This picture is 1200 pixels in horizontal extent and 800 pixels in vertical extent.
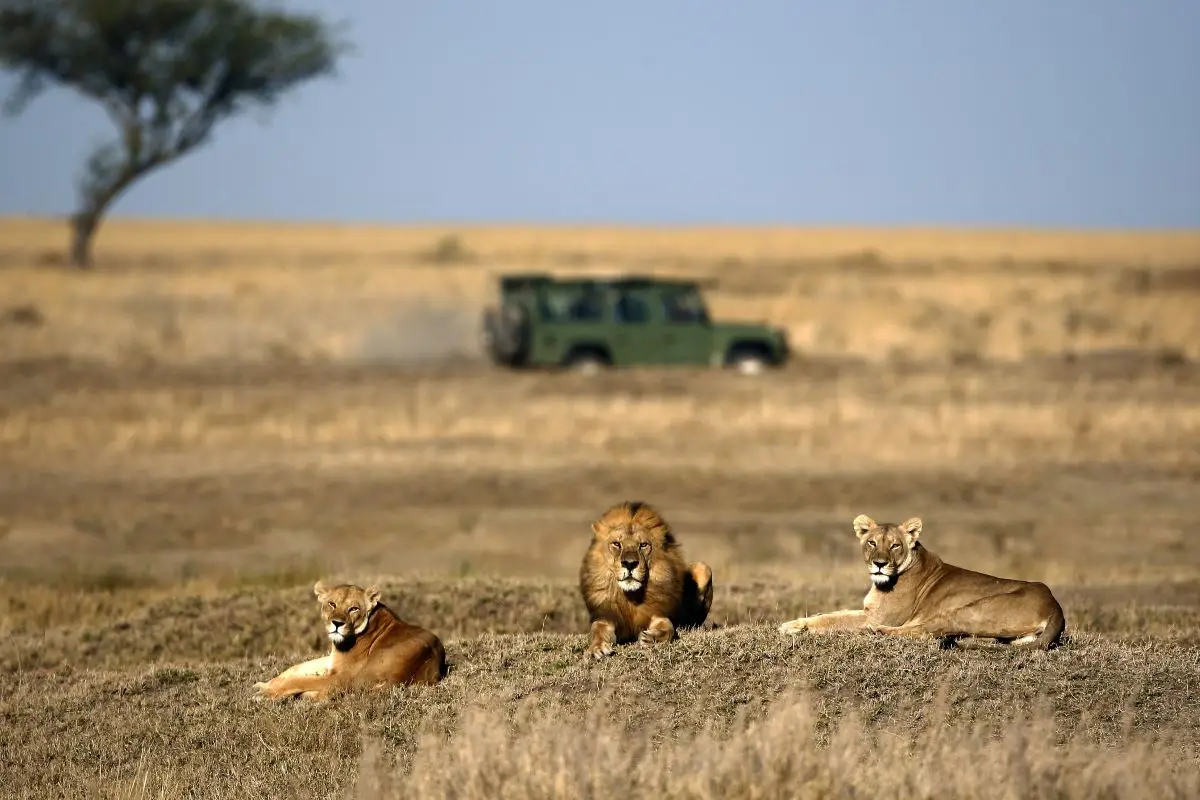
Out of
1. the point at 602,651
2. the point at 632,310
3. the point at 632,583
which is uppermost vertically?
the point at 632,310

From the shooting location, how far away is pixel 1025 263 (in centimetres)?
7431

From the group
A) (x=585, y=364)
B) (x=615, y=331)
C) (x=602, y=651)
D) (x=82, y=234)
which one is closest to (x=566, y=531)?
(x=602, y=651)

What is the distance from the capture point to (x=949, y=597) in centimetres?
1015

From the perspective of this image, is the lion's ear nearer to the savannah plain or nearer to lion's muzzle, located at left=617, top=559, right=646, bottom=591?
the savannah plain

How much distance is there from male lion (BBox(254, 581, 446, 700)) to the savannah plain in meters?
0.18

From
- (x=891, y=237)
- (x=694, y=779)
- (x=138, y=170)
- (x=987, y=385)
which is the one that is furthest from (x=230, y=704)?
(x=891, y=237)

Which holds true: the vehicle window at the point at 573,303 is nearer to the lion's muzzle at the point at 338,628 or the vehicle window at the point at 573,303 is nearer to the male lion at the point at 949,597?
the male lion at the point at 949,597

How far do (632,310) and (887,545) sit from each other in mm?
21459

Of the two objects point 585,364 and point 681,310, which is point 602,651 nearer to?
point 585,364

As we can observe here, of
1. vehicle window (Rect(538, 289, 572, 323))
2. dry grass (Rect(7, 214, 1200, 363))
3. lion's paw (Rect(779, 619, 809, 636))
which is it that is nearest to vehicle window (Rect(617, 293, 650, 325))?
vehicle window (Rect(538, 289, 572, 323))

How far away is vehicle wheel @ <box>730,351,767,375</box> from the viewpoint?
31.3m

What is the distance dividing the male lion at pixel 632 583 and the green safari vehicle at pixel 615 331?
67.0 feet

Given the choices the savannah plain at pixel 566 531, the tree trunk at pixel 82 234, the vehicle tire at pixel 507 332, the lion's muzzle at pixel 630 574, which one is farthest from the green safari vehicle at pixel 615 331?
the tree trunk at pixel 82 234

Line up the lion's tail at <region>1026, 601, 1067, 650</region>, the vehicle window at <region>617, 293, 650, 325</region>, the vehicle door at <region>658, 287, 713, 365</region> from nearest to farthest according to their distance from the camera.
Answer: the lion's tail at <region>1026, 601, 1067, 650</region>, the vehicle window at <region>617, 293, 650, 325</region>, the vehicle door at <region>658, 287, 713, 365</region>
